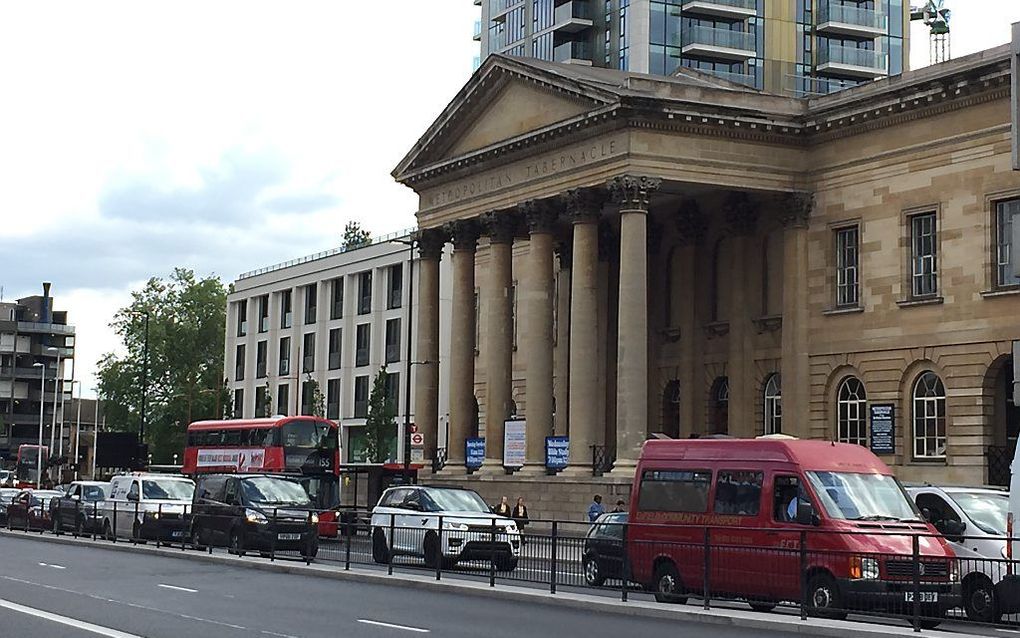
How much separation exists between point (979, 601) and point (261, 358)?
85.9m

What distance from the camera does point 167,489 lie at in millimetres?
46312

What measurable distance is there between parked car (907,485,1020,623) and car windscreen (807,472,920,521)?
0.98 meters

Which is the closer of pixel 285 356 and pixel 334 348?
pixel 334 348

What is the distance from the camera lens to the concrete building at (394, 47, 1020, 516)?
46.5m

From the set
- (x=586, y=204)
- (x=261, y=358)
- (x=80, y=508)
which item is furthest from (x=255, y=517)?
(x=261, y=358)

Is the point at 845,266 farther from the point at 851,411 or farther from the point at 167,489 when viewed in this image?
the point at 167,489

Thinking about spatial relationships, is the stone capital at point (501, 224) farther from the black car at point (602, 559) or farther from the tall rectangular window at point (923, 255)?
the black car at point (602, 559)

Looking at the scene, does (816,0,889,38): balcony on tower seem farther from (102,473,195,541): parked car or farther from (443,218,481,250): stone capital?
(102,473,195,541): parked car

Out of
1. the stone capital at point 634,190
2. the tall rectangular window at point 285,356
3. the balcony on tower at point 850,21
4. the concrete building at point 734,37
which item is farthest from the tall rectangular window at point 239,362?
the stone capital at point 634,190

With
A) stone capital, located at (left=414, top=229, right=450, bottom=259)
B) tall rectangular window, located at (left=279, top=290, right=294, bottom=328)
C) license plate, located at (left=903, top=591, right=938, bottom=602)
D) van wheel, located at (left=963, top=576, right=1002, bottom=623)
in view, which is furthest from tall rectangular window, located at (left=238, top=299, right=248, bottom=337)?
license plate, located at (left=903, top=591, right=938, bottom=602)

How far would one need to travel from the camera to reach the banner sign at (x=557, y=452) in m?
53.3

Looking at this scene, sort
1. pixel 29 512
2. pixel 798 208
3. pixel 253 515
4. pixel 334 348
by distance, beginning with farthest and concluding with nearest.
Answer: pixel 334 348
pixel 798 208
pixel 29 512
pixel 253 515

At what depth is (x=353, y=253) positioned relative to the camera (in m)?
93.6

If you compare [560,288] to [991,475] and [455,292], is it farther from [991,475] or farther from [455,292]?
[991,475]
